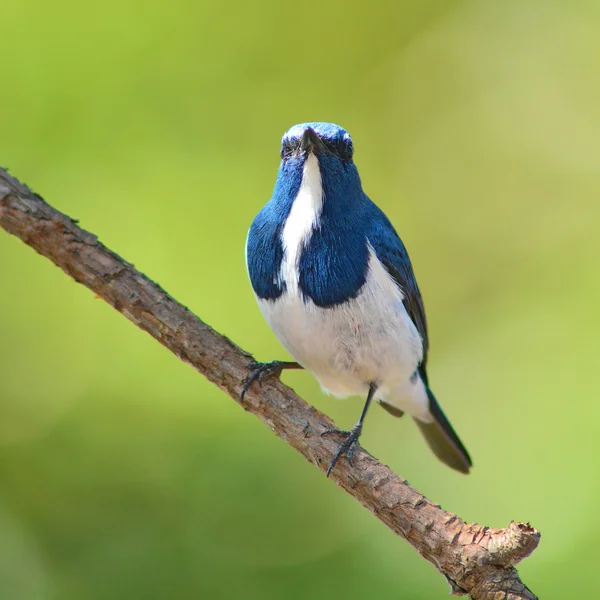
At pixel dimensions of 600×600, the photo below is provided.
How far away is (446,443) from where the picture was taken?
4660mm

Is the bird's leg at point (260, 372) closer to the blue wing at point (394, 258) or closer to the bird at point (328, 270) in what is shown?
the bird at point (328, 270)

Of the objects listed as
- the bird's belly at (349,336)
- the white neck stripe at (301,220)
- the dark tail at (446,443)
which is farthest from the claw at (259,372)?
the dark tail at (446,443)

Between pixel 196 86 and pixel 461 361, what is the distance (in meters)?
2.54

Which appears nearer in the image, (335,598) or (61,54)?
(335,598)

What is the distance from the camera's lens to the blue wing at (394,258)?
12.7 feet

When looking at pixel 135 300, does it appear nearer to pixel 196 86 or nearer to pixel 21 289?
pixel 21 289

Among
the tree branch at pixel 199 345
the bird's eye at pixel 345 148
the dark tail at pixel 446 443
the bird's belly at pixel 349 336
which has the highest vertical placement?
the bird's eye at pixel 345 148

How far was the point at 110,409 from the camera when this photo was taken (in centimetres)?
467

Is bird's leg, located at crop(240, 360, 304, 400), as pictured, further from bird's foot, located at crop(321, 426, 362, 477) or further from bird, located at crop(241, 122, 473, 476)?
bird's foot, located at crop(321, 426, 362, 477)

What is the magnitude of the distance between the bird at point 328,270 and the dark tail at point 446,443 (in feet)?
2.40

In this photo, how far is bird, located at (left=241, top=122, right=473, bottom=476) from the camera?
3.65 meters

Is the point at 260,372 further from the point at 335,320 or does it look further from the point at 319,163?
the point at 319,163

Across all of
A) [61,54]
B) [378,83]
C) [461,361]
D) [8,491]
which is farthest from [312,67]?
[8,491]

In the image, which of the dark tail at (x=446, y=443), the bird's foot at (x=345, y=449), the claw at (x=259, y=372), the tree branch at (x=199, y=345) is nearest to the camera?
the tree branch at (x=199, y=345)
